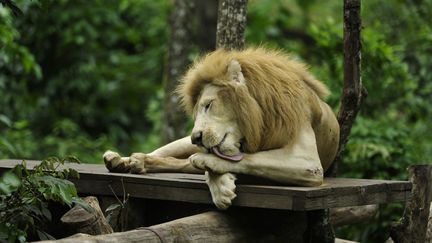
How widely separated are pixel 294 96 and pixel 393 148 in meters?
3.26

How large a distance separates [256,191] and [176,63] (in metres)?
4.41

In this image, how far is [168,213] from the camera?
5.38m

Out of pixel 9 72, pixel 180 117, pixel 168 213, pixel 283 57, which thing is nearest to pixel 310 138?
pixel 283 57

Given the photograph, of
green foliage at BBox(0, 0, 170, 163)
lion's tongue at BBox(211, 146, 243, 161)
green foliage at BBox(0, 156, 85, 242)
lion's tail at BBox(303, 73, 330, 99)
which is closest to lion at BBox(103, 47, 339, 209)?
lion's tongue at BBox(211, 146, 243, 161)

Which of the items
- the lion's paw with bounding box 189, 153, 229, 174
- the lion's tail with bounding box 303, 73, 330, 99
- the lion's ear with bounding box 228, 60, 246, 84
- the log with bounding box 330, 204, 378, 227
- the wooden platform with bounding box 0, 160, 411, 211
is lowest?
the log with bounding box 330, 204, 378, 227

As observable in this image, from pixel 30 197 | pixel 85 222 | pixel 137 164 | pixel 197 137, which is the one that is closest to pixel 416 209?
pixel 197 137

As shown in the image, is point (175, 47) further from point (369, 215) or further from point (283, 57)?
point (283, 57)

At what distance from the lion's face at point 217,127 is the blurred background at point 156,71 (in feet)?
3.46

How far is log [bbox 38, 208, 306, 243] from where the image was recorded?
4.22m

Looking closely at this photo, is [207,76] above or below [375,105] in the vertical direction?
above

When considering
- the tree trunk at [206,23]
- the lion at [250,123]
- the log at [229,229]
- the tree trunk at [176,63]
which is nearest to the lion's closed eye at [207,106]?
the lion at [250,123]

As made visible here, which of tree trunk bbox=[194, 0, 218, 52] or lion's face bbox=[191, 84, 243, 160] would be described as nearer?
lion's face bbox=[191, 84, 243, 160]

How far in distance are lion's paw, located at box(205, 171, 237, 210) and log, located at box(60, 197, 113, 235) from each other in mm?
580

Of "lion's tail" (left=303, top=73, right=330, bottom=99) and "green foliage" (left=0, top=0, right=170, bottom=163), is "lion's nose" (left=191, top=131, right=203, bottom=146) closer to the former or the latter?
"lion's tail" (left=303, top=73, right=330, bottom=99)
